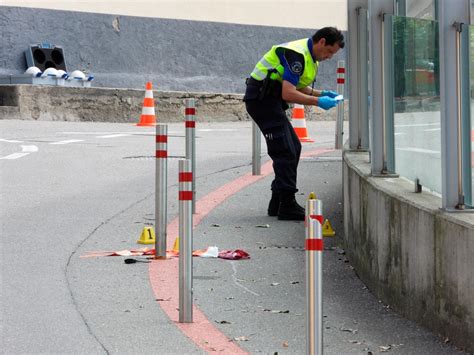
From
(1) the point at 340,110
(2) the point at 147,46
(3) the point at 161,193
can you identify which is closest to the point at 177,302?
(3) the point at 161,193

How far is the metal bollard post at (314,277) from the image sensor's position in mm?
5078

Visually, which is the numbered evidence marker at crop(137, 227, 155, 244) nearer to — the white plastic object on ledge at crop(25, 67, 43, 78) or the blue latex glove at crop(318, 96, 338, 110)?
the blue latex glove at crop(318, 96, 338, 110)

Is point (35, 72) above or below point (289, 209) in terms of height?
above

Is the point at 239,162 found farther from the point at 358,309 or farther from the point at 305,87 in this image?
the point at 358,309

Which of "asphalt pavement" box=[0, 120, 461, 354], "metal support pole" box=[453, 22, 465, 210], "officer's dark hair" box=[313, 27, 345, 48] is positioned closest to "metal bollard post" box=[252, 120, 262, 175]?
"asphalt pavement" box=[0, 120, 461, 354]

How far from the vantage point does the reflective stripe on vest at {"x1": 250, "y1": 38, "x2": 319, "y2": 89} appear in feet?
35.4

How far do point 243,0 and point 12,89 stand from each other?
744 cm

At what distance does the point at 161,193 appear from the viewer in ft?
29.5

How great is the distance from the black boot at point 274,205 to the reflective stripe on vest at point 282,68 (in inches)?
36.3

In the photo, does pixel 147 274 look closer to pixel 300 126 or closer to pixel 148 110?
pixel 300 126

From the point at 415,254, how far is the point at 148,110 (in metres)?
15.8

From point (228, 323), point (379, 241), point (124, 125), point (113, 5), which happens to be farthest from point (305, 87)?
point (113, 5)

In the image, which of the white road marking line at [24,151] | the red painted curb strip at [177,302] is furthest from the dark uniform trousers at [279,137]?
the white road marking line at [24,151]

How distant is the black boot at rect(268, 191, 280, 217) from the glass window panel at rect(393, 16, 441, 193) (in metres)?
2.50
